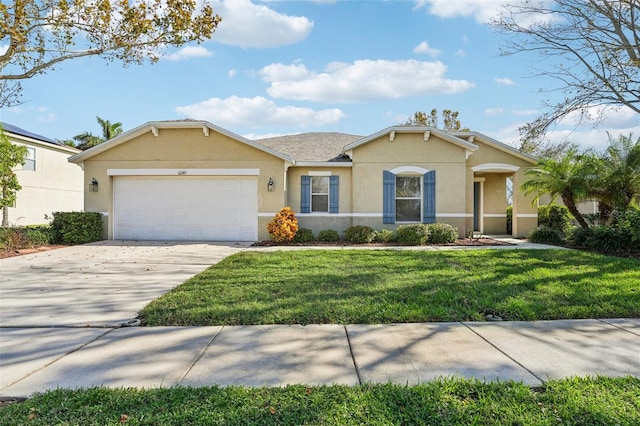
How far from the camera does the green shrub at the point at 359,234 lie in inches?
517

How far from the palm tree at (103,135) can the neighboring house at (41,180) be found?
41.6ft

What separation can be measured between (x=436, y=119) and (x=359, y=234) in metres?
21.9

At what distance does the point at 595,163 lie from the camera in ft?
37.8

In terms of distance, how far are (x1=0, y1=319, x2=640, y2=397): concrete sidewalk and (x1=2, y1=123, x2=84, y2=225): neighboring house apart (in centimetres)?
1819

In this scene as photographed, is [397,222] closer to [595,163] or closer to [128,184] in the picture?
[595,163]

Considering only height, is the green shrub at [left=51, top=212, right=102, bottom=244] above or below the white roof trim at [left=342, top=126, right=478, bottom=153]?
below

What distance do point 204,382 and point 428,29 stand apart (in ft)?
44.3

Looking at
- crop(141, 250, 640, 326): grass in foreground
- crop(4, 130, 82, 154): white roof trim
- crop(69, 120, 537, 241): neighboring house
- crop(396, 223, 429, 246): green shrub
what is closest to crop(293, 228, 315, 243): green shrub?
crop(69, 120, 537, 241): neighboring house

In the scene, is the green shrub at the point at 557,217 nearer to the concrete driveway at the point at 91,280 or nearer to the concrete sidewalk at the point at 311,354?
the concrete sidewalk at the point at 311,354

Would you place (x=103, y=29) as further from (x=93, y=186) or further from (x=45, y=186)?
(x=45, y=186)

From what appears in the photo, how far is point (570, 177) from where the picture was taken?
462 inches

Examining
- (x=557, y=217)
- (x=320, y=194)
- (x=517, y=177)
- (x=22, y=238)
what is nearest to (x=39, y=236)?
(x=22, y=238)

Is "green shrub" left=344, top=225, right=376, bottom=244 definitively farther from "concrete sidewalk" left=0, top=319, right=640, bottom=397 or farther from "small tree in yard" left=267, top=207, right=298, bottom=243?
"concrete sidewalk" left=0, top=319, right=640, bottom=397

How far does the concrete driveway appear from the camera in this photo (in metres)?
4.86
